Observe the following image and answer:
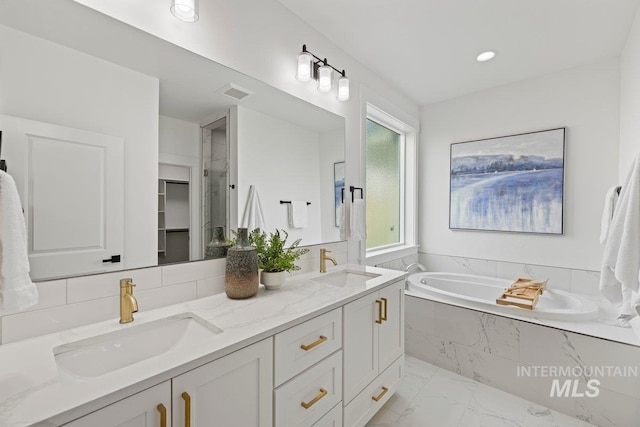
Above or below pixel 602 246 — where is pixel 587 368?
below

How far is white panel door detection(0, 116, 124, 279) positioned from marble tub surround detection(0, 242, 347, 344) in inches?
1.9

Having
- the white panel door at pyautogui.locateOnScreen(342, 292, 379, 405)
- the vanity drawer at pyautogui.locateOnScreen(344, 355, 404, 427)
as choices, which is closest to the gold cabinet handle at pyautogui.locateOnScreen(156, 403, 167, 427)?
the white panel door at pyautogui.locateOnScreen(342, 292, 379, 405)

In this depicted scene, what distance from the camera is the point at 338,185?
2084 mm

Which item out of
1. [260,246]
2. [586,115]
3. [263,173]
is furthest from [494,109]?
[260,246]

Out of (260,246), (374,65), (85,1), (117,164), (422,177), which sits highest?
(374,65)

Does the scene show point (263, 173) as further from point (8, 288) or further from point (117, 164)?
point (8, 288)

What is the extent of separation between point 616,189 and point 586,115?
1.05 meters

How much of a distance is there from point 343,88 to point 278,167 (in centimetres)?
80

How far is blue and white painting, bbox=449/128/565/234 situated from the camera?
2521 mm

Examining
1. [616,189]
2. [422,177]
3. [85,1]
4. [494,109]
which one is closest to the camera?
[85,1]

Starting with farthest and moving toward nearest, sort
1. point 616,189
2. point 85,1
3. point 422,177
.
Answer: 1. point 422,177
2. point 616,189
3. point 85,1

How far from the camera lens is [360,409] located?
142cm

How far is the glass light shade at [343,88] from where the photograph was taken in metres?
1.98

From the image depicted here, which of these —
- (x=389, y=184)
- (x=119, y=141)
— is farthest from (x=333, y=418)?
(x=389, y=184)
